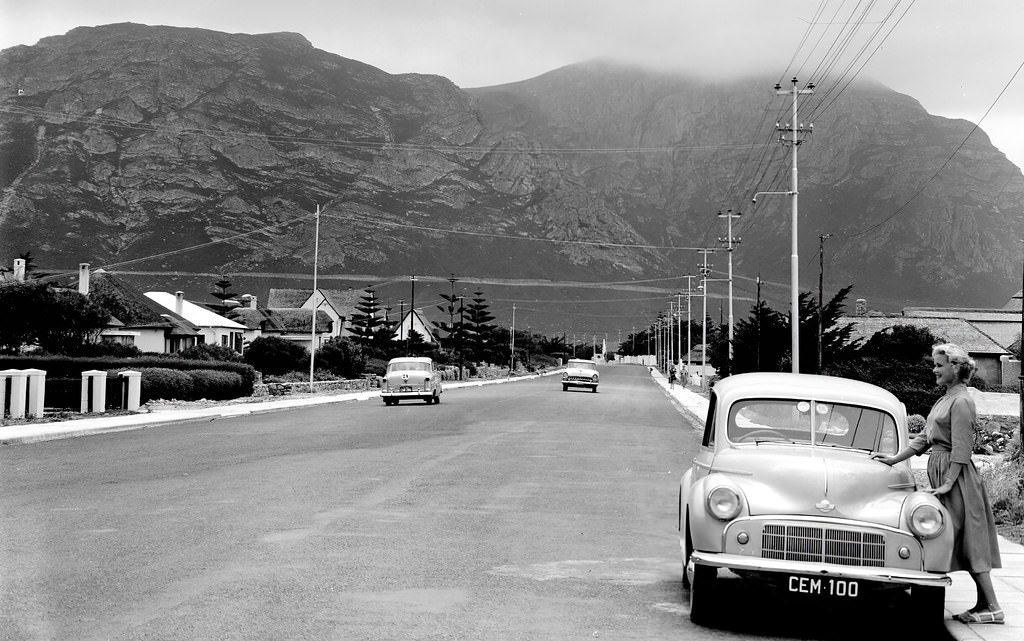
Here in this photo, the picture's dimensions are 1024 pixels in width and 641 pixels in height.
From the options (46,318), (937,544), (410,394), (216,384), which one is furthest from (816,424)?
(46,318)

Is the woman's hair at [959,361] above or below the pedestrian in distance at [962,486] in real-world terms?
above

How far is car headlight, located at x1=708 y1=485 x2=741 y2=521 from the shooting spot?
24.6 ft

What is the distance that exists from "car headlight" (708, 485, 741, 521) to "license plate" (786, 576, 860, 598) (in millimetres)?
595

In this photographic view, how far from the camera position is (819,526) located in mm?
7363

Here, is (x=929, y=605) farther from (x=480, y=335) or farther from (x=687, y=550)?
(x=480, y=335)

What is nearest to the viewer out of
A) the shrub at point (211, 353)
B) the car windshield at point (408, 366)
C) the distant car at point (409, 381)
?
the distant car at point (409, 381)

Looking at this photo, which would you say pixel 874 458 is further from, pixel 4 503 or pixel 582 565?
pixel 4 503

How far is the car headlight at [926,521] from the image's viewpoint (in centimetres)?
729

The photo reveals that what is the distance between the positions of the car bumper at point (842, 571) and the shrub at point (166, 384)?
34.9 meters

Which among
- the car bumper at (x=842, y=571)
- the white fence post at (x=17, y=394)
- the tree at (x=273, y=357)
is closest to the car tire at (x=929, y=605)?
the car bumper at (x=842, y=571)

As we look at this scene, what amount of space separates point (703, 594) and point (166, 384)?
120 ft

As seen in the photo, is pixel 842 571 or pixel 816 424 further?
pixel 816 424

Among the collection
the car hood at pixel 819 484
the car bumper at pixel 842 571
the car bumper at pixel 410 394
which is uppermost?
the car hood at pixel 819 484

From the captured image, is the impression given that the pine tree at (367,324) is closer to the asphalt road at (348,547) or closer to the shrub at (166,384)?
the shrub at (166,384)
